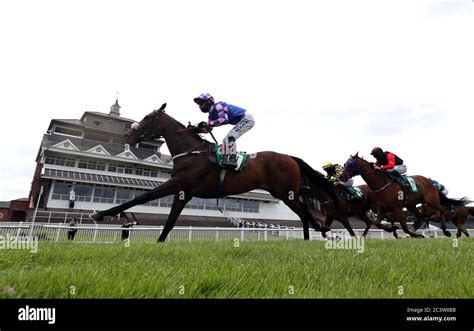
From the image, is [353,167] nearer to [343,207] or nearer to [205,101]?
[343,207]

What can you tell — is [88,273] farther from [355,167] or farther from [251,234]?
[251,234]

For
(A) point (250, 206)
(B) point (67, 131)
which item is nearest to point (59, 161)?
(B) point (67, 131)

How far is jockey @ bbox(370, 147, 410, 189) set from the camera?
349 inches

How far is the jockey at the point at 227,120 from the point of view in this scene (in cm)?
548

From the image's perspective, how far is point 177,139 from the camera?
5730mm

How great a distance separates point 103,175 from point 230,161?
113 feet

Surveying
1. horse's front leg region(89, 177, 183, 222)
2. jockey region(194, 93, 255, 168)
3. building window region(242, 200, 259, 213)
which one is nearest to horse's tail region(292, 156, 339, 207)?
jockey region(194, 93, 255, 168)

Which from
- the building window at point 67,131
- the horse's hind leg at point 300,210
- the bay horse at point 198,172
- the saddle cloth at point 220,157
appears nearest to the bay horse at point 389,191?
the bay horse at point 198,172

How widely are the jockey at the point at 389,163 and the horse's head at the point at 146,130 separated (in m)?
7.10

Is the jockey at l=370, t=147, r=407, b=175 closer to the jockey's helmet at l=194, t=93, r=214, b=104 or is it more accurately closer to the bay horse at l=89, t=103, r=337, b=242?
the bay horse at l=89, t=103, r=337, b=242

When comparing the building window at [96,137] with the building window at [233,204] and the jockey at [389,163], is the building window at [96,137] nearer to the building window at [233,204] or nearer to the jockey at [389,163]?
the building window at [233,204]

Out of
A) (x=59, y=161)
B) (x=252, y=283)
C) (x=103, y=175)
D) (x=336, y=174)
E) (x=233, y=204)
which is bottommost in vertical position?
(x=252, y=283)
